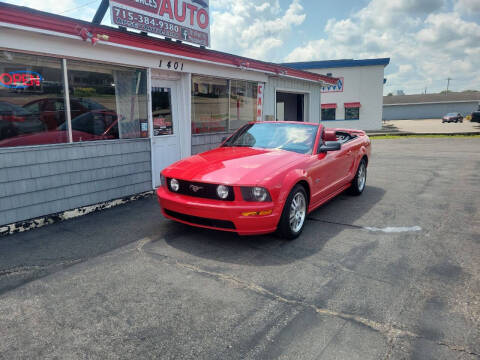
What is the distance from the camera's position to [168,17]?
714cm

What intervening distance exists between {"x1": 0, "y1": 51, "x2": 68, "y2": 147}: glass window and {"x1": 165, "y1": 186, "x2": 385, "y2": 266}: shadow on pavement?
8.47ft

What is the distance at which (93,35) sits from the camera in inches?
220

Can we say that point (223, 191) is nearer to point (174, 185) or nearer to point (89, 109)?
point (174, 185)

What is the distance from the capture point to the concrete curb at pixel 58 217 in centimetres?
505

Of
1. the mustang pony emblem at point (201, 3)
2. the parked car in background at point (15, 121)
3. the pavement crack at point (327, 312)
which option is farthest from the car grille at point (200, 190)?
the mustang pony emblem at point (201, 3)

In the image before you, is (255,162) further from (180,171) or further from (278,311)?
(278,311)

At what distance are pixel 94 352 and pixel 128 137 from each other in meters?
4.96

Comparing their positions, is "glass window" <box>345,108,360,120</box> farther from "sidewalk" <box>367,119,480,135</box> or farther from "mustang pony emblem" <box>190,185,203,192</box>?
"mustang pony emblem" <box>190,185,203,192</box>

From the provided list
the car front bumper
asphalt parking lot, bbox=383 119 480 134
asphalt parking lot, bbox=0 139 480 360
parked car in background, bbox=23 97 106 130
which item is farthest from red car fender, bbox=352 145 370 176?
asphalt parking lot, bbox=383 119 480 134

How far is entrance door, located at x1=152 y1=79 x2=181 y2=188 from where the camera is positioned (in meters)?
7.47

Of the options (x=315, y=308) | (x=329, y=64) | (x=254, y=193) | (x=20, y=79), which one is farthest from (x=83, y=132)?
(x=329, y=64)

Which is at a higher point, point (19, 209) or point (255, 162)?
point (255, 162)

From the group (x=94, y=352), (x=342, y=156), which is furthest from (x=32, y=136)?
(x=342, y=156)

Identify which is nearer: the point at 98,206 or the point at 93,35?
the point at 93,35
